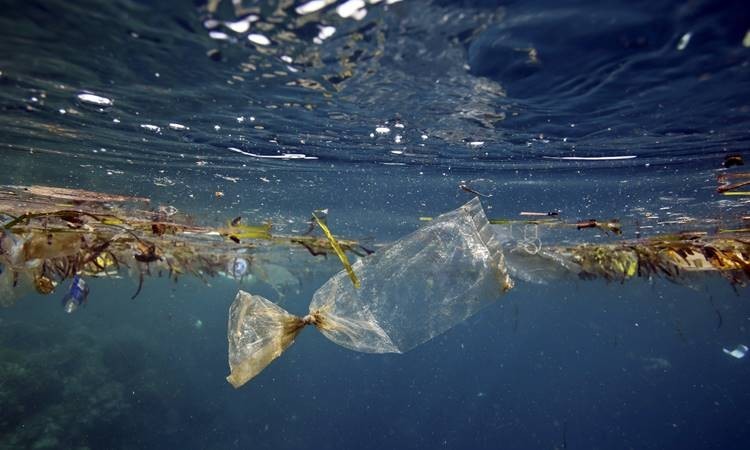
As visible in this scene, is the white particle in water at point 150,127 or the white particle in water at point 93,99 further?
the white particle in water at point 150,127

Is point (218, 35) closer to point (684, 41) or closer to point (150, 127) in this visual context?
point (150, 127)

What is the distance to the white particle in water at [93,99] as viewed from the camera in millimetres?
7888

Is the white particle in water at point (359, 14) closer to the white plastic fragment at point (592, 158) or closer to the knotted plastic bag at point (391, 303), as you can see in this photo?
the knotted plastic bag at point (391, 303)

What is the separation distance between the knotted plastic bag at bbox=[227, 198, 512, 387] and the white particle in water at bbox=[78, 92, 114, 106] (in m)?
6.10

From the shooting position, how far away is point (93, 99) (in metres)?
8.08

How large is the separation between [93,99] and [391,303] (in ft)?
24.8

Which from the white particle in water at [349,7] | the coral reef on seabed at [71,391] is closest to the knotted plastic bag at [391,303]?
the white particle in water at [349,7]

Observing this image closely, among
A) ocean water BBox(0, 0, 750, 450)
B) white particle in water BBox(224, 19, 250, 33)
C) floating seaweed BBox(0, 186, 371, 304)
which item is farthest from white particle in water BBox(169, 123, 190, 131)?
white particle in water BBox(224, 19, 250, 33)

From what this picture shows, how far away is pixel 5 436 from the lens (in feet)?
72.8

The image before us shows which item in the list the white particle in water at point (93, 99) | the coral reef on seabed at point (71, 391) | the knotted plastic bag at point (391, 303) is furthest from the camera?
the coral reef on seabed at point (71, 391)

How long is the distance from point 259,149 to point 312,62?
4.84 meters

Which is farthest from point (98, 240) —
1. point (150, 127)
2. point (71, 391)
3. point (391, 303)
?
point (71, 391)

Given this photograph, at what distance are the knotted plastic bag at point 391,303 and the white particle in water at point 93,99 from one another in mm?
6097

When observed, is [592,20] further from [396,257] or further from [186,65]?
[186,65]
